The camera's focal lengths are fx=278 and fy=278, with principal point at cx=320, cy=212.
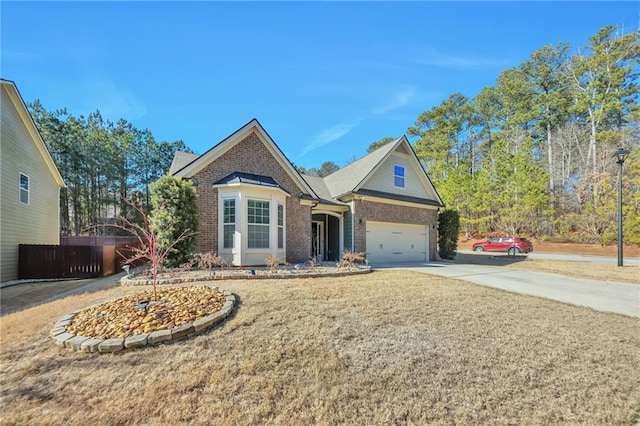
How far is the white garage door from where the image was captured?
15.2m

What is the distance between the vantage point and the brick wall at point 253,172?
1063cm

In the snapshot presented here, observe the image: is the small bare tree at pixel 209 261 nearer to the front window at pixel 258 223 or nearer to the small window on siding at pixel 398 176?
the front window at pixel 258 223

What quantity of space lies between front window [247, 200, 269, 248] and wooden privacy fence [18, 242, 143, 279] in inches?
214

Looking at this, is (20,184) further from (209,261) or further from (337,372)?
(337,372)

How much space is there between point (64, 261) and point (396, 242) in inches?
596

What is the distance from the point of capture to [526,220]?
1101 inches

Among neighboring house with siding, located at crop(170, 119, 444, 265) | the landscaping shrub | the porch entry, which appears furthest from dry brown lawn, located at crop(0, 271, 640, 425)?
the porch entry

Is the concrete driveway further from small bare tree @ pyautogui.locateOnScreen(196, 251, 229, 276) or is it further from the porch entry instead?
small bare tree @ pyautogui.locateOnScreen(196, 251, 229, 276)

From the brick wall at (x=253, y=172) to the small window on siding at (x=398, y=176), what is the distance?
237 inches

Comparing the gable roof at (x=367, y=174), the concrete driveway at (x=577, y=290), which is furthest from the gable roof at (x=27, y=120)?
the concrete driveway at (x=577, y=290)

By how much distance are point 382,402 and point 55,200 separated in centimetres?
1869

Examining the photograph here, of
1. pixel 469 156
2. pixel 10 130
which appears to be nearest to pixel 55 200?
pixel 10 130

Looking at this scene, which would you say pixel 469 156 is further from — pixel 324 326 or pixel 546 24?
pixel 324 326

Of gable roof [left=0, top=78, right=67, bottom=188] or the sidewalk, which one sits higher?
gable roof [left=0, top=78, right=67, bottom=188]
